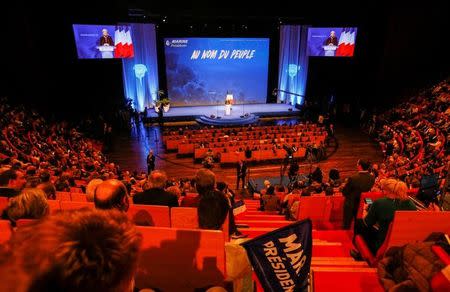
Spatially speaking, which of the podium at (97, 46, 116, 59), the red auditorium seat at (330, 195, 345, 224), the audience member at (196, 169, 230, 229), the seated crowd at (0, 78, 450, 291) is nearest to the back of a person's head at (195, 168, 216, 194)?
the seated crowd at (0, 78, 450, 291)

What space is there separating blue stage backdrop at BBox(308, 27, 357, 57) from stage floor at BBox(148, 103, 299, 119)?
160 inches

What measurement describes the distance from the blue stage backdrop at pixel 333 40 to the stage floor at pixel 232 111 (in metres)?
4.07

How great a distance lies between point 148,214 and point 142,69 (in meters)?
19.0

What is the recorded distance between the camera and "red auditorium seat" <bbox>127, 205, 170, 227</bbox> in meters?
3.30

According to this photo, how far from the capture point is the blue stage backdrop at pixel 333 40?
1938 centimetres

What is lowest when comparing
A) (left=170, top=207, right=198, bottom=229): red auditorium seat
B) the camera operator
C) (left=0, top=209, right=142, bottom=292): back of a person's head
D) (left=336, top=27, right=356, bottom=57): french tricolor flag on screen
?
the camera operator

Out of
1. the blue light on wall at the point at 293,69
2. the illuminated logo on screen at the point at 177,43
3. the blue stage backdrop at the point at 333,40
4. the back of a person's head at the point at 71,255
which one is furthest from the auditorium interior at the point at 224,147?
the blue light on wall at the point at 293,69

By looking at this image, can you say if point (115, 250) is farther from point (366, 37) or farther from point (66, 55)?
point (366, 37)

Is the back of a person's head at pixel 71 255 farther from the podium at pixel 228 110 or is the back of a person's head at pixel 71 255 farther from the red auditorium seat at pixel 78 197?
the podium at pixel 228 110

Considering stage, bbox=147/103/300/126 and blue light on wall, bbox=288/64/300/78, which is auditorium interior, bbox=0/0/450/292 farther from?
blue light on wall, bbox=288/64/300/78

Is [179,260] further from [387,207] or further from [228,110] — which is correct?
[228,110]

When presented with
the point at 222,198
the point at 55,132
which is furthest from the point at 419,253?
the point at 55,132

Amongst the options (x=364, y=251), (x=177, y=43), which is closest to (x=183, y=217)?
(x=364, y=251)

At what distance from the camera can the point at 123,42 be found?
58.0 ft
